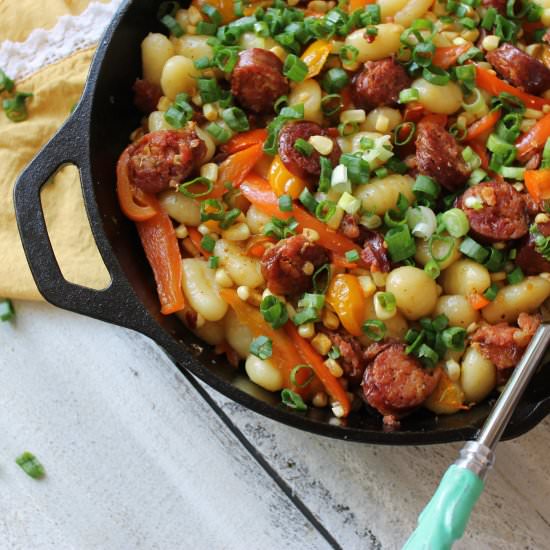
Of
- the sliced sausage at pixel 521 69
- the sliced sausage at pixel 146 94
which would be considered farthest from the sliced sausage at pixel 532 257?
the sliced sausage at pixel 146 94

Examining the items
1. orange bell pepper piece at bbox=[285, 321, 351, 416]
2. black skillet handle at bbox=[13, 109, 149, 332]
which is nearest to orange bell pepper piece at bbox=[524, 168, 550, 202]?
orange bell pepper piece at bbox=[285, 321, 351, 416]

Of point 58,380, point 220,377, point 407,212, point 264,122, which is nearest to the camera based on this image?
point 220,377

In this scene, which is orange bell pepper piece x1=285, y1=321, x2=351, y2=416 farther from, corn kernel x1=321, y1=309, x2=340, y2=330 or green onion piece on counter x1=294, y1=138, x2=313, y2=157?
green onion piece on counter x1=294, y1=138, x2=313, y2=157

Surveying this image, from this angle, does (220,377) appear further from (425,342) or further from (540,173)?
(540,173)

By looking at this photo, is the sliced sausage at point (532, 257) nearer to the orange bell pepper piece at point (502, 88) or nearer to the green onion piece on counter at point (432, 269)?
the green onion piece on counter at point (432, 269)

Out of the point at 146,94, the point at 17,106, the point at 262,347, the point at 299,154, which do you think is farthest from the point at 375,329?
the point at 17,106

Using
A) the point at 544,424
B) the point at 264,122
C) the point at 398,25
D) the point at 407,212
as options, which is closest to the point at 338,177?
the point at 407,212

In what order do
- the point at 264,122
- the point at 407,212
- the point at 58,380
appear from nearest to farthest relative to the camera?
the point at 407,212, the point at 264,122, the point at 58,380
